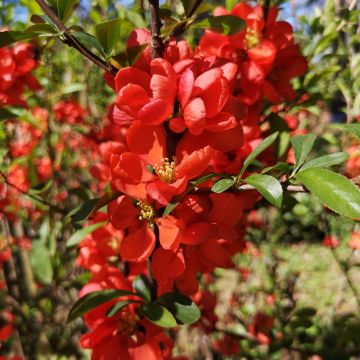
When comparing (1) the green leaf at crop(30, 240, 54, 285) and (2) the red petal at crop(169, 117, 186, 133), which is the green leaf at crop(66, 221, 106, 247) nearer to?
(1) the green leaf at crop(30, 240, 54, 285)

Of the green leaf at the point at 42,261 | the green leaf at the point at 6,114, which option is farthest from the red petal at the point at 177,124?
the green leaf at the point at 42,261

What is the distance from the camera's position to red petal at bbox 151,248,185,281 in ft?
2.23

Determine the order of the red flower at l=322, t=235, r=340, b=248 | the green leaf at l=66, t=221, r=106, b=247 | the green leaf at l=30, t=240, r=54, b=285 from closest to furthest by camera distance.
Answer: the green leaf at l=66, t=221, r=106, b=247, the green leaf at l=30, t=240, r=54, b=285, the red flower at l=322, t=235, r=340, b=248

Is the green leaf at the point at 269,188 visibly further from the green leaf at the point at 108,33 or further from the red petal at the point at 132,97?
the green leaf at the point at 108,33

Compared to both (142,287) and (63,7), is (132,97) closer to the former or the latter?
(63,7)

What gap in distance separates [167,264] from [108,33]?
15.1 inches

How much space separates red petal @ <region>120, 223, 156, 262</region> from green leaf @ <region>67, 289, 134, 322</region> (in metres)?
0.15

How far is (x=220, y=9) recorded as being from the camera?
3.34 ft

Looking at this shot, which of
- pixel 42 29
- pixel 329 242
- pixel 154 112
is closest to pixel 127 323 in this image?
pixel 154 112

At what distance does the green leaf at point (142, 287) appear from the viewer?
33.3 inches

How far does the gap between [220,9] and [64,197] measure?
1722 millimetres

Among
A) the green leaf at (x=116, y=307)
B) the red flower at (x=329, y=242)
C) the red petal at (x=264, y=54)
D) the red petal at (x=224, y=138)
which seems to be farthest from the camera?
the red flower at (x=329, y=242)

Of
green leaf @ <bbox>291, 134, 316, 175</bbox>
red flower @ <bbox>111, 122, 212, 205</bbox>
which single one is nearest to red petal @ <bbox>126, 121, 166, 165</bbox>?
red flower @ <bbox>111, 122, 212, 205</bbox>

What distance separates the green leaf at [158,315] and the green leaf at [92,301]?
7 cm
